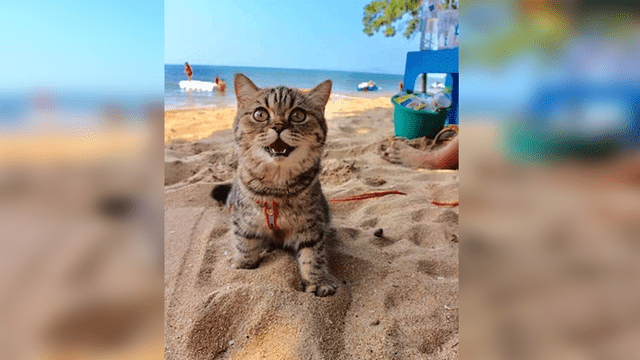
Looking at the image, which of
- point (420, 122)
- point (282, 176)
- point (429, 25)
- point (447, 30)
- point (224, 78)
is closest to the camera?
point (282, 176)

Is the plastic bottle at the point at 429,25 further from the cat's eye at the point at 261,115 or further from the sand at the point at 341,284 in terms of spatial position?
the cat's eye at the point at 261,115

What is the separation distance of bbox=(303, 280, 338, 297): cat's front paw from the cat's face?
0.46 metres

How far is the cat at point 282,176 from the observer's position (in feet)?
5.26

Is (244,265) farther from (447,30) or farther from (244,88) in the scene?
(447,30)

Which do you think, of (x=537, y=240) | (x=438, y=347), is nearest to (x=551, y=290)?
(x=537, y=240)

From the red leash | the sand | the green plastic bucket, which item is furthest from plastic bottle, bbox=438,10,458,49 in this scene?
the red leash

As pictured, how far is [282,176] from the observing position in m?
1.67

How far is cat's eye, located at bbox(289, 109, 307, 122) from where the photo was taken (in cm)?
164

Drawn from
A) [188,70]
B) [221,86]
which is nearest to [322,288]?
[188,70]

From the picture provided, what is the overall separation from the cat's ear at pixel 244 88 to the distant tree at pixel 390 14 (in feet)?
11.4

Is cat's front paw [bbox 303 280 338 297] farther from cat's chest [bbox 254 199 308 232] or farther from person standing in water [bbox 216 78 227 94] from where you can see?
person standing in water [bbox 216 78 227 94]

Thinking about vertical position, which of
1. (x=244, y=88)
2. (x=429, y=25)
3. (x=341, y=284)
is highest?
(x=429, y=25)

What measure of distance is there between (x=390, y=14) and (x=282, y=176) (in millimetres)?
3730

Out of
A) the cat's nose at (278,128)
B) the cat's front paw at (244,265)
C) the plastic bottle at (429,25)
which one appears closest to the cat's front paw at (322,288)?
the cat's front paw at (244,265)
